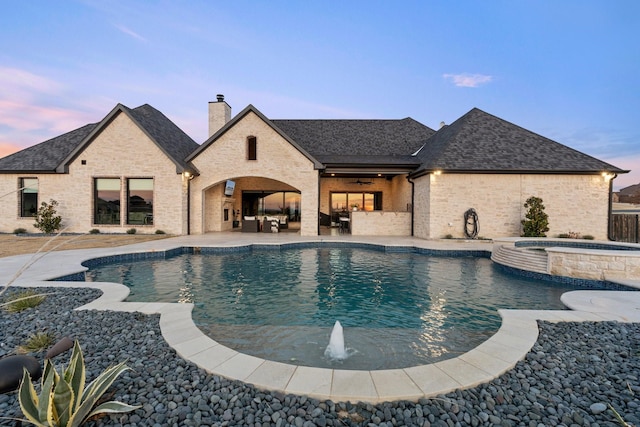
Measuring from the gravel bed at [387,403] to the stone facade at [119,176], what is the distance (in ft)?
42.6

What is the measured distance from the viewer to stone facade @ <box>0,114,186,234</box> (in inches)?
627

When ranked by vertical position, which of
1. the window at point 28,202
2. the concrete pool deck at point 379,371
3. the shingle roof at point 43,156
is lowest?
the concrete pool deck at point 379,371

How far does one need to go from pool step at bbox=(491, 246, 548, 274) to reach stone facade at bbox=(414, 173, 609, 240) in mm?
4719

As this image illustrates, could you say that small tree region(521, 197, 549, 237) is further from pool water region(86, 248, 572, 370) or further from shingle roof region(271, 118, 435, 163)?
shingle roof region(271, 118, 435, 163)

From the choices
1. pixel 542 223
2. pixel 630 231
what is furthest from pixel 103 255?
pixel 630 231

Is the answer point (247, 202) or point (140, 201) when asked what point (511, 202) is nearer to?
point (247, 202)

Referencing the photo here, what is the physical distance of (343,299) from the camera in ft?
21.1

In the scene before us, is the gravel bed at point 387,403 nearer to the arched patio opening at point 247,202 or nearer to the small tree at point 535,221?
the small tree at point 535,221

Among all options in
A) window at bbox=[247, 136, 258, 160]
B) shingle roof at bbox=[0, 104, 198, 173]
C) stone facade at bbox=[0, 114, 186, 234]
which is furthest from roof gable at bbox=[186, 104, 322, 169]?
stone facade at bbox=[0, 114, 186, 234]

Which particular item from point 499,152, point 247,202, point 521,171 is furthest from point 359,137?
point 521,171

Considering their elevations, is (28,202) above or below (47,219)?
above

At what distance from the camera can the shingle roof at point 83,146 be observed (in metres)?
15.7

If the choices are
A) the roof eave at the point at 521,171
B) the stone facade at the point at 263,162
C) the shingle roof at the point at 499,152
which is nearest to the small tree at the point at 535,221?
the roof eave at the point at 521,171

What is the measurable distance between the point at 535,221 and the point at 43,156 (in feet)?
88.3
